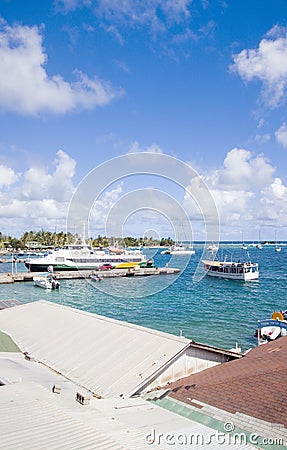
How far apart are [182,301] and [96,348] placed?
32.8 metres

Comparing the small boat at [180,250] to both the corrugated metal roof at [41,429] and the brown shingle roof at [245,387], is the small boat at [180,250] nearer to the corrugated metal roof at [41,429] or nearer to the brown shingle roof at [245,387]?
the brown shingle roof at [245,387]

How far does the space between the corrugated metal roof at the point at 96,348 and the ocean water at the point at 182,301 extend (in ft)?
36.6

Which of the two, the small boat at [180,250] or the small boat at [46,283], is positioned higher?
the small boat at [180,250]

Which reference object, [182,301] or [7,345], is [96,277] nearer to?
[182,301]

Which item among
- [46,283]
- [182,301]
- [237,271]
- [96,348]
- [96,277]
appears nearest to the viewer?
[96,348]

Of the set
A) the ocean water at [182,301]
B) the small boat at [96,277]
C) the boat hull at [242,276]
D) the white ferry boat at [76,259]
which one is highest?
the white ferry boat at [76,259]

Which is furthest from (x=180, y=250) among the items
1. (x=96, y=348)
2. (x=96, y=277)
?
(x=96, y=348)

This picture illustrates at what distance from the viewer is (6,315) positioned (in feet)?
76.1

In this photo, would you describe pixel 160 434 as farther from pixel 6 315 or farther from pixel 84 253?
pixel 84 253

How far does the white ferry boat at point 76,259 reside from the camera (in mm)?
77750

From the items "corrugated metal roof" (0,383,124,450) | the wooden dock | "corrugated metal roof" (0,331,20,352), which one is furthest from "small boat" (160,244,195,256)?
"corrugated metal roof" (0,383,124,450)

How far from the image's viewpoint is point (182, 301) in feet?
158

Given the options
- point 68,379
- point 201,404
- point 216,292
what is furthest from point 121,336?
point 216,292

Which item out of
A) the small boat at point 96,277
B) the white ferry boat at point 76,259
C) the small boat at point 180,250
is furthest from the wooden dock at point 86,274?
the small boat at point 180,250
